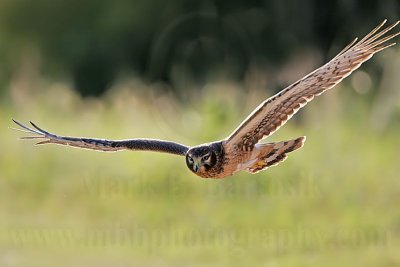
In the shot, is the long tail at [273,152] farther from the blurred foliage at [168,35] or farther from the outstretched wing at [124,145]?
the blurred foliage at [168,35]

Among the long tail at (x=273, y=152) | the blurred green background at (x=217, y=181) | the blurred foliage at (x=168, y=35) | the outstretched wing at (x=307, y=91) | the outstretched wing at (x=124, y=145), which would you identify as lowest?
the long tail at (x=273, y=152)

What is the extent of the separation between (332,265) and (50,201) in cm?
150

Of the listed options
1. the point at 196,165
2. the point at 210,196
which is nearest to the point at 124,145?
the point at 196,165

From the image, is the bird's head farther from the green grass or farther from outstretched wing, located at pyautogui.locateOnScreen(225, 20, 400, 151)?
the green grass

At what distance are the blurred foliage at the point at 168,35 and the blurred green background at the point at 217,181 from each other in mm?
19

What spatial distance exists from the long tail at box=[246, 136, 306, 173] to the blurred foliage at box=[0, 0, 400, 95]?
3.09 metres

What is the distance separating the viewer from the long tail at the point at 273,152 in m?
6.34

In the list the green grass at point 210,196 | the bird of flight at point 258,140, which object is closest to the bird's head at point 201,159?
the bird of flight at point 258,140

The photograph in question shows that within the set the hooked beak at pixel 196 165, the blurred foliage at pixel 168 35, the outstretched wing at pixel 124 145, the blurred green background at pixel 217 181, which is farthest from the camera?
the blurred foliage at pixel 168 35

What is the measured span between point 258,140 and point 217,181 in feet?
10.2

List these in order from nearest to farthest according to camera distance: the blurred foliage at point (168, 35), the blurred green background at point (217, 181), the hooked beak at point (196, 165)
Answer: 1. the hooked beak at point (196, 165)
2. the blurred green background at point (217, 181)
3. the blurred foliage at point (168, 35)

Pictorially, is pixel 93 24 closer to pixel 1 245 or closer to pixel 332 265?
pixel 1 245

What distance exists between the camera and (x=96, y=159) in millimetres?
9758

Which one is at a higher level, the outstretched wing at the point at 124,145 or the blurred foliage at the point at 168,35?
the blurred foliage at the point at 168,35
